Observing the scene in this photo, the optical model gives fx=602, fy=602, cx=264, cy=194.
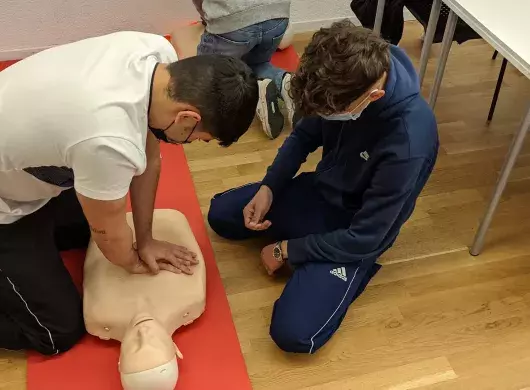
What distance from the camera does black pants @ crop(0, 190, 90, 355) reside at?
4.37 ft

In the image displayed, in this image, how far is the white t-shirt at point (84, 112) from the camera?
1.07 metres

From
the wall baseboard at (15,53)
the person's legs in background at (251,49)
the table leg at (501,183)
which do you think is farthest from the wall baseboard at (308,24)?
the table leg at (501,183)

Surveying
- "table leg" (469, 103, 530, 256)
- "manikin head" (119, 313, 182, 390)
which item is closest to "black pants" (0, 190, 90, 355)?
"manikin head" (119, 313, 182, 390)

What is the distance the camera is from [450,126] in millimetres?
2121

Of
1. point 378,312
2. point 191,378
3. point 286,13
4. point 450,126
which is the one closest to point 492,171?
point 450,126

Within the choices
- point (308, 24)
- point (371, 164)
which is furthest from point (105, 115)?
point (308, 24)

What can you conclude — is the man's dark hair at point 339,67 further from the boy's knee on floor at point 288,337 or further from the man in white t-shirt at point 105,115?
the boy's knee on floor at point 288,337

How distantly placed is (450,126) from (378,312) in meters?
0.87

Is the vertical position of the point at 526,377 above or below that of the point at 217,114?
below

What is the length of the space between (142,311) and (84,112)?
0.53 meters

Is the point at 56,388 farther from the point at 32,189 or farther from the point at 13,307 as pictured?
the point at 32,189

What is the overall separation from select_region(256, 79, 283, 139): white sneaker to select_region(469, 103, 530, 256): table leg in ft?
2.44

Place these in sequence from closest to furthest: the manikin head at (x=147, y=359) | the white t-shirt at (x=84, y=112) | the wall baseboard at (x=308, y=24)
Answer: the white t-shirt at (x=84, y=112), the manikin head at (x=147, y=359), the wall baseboard at (x=308, y=24)

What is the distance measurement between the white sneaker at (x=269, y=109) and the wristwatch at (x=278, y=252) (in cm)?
60
